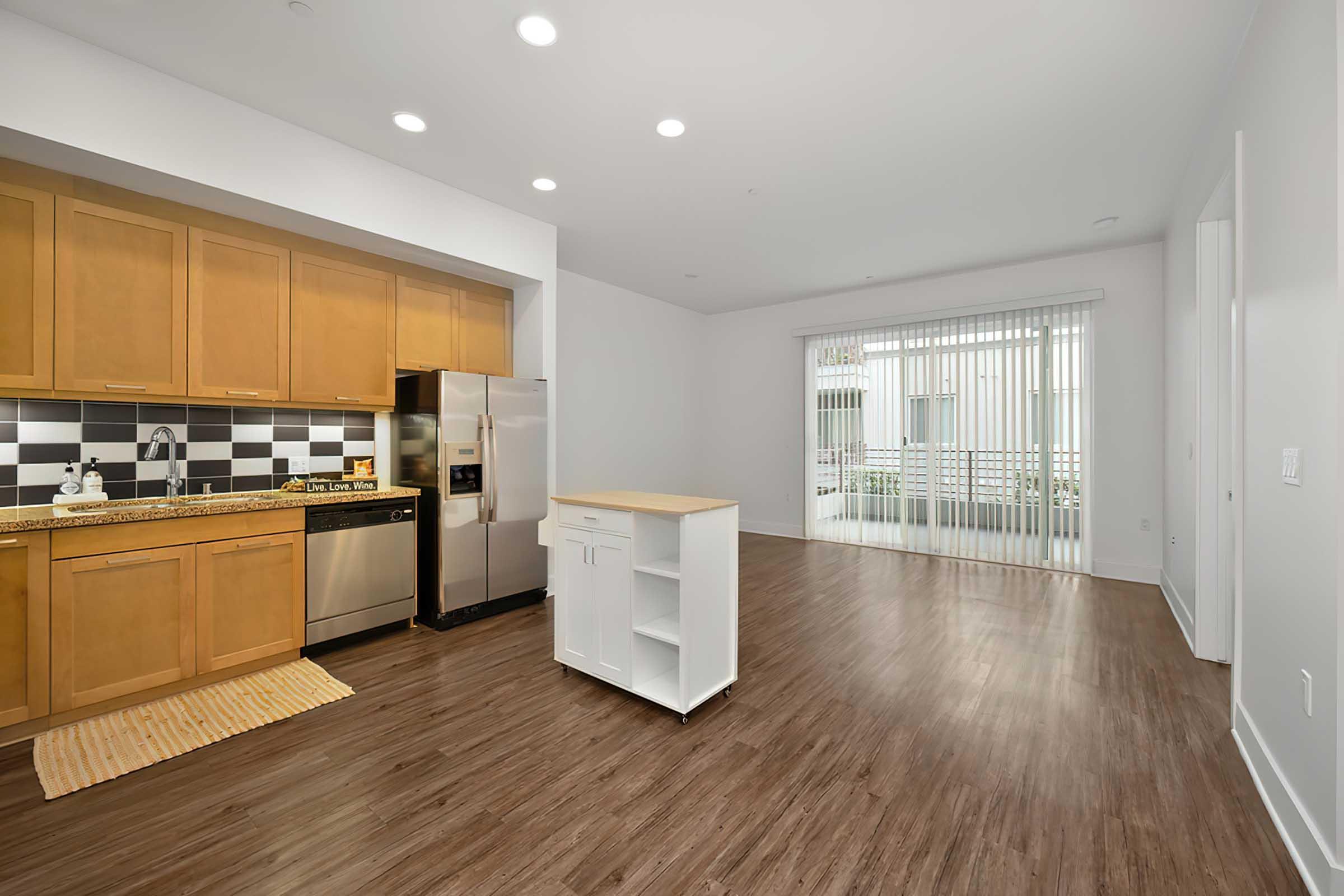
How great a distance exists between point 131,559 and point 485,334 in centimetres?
259

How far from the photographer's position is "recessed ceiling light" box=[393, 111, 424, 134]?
291 centimetres

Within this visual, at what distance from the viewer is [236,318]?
3.15m

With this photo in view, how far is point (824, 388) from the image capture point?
6.73 metres

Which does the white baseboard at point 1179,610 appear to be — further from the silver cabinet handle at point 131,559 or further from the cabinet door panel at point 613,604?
the silver cabinet handle at point 131,559

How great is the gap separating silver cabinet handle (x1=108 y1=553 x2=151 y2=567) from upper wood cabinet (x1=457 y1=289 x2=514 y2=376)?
2.17m

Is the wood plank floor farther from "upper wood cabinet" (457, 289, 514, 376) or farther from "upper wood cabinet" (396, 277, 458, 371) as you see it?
"upper wood cabinet" (457, 289, 514, 376)

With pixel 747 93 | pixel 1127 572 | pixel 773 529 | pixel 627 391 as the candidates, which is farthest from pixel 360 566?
pixel 1127 572

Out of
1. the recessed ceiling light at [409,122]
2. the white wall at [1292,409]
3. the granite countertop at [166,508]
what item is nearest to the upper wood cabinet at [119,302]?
the granite countertop at [166,508]

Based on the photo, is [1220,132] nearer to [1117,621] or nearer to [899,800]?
[1117,621]

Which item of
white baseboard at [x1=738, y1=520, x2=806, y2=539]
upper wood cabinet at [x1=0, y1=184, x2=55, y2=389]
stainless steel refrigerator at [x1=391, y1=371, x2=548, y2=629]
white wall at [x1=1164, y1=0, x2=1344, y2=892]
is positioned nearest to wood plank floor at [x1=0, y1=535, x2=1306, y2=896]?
white wall at [x1=1164, y1=0, x2=1344, y2=892]

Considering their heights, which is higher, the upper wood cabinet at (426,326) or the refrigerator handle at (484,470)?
the upper wood cabinet at (426,326)

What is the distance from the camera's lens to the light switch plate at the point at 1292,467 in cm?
172

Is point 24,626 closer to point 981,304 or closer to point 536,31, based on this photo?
point 536,31

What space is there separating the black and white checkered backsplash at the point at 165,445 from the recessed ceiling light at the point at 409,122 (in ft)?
6.45
